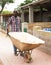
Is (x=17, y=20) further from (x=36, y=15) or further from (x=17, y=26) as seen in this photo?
(x=36, y=15)

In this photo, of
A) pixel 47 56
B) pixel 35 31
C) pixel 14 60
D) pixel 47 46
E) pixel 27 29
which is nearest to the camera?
pixel 14 60

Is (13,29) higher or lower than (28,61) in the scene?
higher

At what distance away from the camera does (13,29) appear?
33.3ft

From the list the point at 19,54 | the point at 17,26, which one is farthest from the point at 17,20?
the point at 19,54

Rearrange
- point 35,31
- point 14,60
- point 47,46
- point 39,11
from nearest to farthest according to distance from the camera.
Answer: point 14,60 → point 47,46 → point 35,31 → point 39,11

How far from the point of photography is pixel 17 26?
33.3ft

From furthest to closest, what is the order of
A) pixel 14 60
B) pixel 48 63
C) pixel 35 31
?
pixel 35 31
pixel 14 60
pixel 48 63

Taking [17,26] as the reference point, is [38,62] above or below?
below

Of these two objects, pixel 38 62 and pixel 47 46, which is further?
pixel 47 46

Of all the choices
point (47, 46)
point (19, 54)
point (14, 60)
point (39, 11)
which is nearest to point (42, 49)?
point (47, 46)

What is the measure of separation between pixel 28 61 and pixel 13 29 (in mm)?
2130

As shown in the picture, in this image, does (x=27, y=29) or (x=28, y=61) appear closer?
(x=28, y=61)

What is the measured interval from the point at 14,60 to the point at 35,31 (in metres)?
4.04

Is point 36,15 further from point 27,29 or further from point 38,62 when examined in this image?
point 38,62
